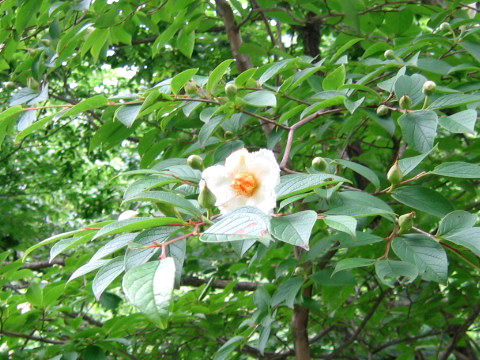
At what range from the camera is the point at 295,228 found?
753 millimetres

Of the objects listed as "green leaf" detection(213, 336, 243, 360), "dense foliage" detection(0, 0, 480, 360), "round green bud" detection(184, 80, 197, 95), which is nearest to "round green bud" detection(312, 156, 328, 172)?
"dense foliage" detection(0, 0, 480, 360)

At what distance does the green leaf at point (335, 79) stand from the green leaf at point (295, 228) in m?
0.55

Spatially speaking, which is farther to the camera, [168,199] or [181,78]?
[181,78]

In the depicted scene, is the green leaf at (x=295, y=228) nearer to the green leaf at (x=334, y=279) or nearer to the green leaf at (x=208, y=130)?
the green leaf at (x=208, y=130)

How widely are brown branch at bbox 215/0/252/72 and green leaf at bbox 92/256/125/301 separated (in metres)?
1.33

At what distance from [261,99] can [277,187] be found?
0.33 m

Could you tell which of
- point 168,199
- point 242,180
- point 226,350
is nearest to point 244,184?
point 242,180

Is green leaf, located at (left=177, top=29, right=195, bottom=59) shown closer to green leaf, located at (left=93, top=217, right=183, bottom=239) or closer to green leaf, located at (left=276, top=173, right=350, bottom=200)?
green leaf, located at (left=276, top=173, right=350, bottom=200)

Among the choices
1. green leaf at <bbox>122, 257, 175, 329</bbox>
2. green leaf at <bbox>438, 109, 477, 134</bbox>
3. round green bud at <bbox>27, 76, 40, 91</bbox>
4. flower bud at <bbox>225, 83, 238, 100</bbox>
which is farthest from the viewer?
round green bud at <bbox>27, 76, 40, 91</bbox>

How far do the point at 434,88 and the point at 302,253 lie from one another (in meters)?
0.61

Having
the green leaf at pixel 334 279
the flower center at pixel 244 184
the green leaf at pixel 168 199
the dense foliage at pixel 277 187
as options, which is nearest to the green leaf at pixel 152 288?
the dense foliage at pixel 277 187

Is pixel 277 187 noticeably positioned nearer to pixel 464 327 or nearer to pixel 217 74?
pixel 217 74

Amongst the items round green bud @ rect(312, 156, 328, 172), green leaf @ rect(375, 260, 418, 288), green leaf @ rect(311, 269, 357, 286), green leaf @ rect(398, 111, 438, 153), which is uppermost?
green leaf @ rect(398, 111, 438, 153)

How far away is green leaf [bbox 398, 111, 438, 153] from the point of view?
104cm
